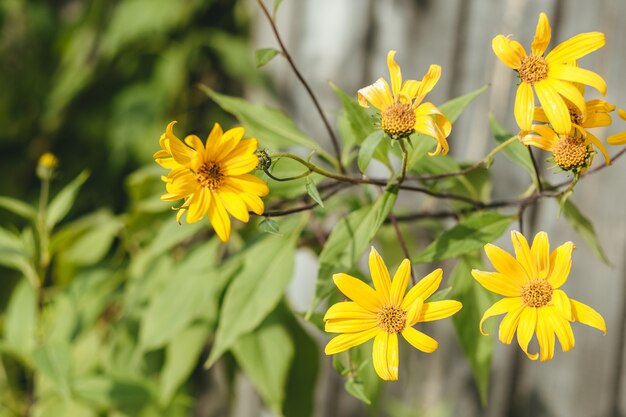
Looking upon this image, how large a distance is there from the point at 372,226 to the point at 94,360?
76cm

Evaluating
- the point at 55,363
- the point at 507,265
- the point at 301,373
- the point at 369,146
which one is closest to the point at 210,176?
the point at 369,146

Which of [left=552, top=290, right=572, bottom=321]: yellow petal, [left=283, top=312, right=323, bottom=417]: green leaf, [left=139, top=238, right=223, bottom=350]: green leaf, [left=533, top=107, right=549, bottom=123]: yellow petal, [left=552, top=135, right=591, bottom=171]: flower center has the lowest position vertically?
[left=283, top=312, right=323, bottom=417]: green leaf

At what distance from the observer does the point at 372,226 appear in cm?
72

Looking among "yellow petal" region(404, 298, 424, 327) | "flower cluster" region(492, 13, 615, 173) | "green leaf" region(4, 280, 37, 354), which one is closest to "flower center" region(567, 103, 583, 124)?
"flower cluster" region(492, 13, 615, 173)

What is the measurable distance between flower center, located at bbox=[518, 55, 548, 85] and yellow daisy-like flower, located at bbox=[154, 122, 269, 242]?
230 mm

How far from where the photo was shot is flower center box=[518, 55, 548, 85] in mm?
606

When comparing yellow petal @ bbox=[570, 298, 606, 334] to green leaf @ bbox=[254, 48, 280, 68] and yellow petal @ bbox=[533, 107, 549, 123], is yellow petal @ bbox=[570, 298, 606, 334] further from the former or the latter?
green leaf @ bbox=[254, 48, 280, 68]

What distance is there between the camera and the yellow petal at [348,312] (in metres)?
0.59

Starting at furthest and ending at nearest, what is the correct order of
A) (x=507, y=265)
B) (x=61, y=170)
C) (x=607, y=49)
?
(x=61, y=170) < (x=607, y=49) < (x=507, y=265)

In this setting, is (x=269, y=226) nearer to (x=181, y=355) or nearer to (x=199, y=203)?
(x=199, y=203)

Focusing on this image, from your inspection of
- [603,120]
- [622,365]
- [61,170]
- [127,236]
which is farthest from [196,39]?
[603,120]

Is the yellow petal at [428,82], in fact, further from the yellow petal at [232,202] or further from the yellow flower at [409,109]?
the yellow petal at [232,202]

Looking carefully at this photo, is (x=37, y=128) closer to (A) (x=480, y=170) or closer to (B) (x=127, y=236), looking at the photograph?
(B) (x=127, y=236)

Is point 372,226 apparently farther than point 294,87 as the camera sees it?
No
